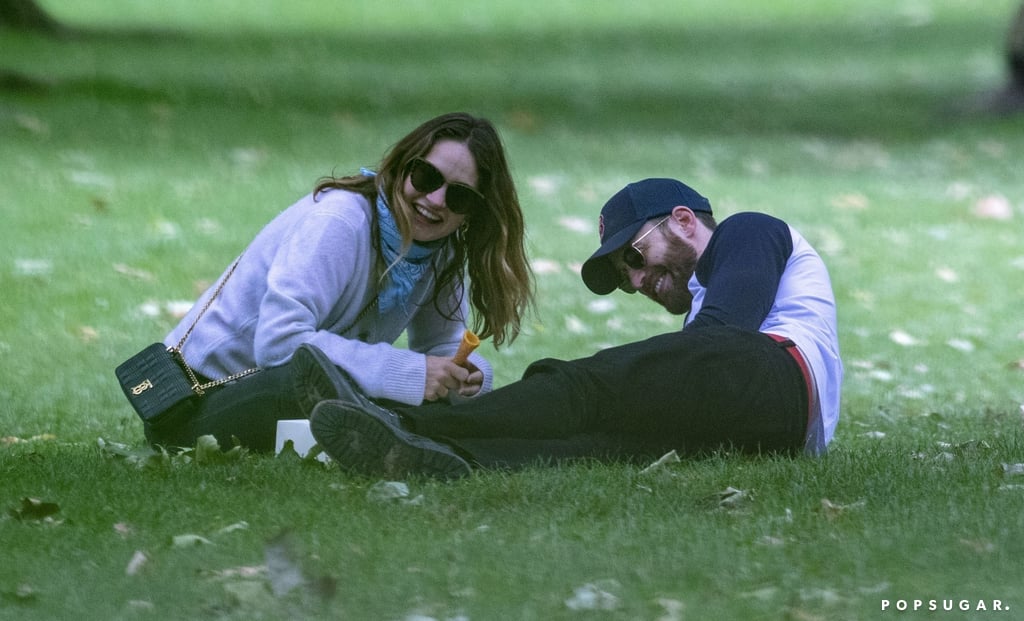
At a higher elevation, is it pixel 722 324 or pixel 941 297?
pixel 941 297

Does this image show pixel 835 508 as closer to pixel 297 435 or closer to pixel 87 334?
pixel 297 435

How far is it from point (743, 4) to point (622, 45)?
5269 mm

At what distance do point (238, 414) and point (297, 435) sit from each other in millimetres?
241

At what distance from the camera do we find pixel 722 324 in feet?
14.7

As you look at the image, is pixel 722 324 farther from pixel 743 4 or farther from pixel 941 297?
pixel 743 4

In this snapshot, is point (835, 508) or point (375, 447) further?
point (375, 447)

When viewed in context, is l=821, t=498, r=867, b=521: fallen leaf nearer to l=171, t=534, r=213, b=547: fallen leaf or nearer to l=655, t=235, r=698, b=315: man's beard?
l=655, t=235, r=698, b=315: man's beard

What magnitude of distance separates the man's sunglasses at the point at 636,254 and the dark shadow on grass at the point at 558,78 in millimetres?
8318

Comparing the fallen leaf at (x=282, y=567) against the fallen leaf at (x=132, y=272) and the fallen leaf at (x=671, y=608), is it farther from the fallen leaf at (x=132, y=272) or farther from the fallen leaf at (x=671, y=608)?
the fallen leaf at (x=132, y=272)

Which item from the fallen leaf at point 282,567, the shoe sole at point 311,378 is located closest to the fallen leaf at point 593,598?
the fallen leaf at point 282,567

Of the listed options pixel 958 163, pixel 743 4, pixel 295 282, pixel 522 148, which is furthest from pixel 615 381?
pixel 743 4

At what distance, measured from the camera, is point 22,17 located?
1614 cm

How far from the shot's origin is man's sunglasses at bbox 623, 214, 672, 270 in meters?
4.91

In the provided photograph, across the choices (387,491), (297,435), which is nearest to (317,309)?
(297,435)
